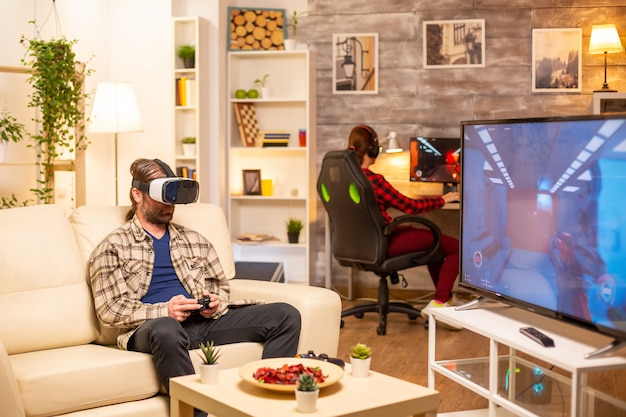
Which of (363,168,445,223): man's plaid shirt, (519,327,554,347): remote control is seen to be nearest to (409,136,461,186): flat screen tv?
(363,168,445,223): man's plaid shirt

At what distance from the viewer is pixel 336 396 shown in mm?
2602

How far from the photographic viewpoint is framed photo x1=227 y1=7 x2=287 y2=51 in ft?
22.4

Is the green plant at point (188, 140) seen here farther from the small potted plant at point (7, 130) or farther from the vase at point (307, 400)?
the vase at point (307, 400)

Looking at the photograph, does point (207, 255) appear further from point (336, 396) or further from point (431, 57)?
point (431, 57)

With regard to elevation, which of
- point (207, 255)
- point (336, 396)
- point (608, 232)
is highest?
point (608, 232)

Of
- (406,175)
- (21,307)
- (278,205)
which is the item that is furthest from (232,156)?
(21,307)

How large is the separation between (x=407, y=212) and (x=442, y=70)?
1.65 metres

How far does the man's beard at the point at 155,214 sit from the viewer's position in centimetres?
361

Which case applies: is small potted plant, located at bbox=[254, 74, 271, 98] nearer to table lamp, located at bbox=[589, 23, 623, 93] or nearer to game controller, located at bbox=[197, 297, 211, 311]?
table lamp, located at bbox=[589, 23, 623, 93]

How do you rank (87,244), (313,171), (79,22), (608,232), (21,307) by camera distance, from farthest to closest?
(313,171) < (79,22) < (87,244) < (21,307) < (608,232)

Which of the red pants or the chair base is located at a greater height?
the red pants

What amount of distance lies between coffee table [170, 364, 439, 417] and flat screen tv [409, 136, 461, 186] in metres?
3.73

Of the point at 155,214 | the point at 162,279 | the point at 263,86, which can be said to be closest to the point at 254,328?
the point at 162,279

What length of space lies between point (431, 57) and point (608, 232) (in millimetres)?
4251
